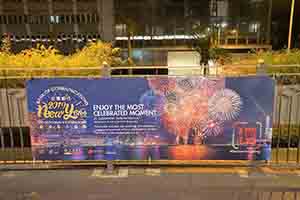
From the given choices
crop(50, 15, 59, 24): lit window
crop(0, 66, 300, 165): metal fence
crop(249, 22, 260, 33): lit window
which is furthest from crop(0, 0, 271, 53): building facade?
crop(0, 66, 300, 165): metal fence

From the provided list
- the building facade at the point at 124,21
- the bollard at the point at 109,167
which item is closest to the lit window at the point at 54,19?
the building facade at the point at 124,21

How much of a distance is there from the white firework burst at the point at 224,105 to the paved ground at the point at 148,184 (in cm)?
87

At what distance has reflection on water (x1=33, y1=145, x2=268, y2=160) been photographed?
4.61 metres

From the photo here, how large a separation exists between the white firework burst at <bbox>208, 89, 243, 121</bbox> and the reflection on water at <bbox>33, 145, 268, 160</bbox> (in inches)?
17.9

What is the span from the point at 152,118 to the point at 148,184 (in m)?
0.90

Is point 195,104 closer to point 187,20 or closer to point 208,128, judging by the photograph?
point 208,128

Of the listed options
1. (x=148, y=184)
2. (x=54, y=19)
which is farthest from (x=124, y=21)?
(x=148, y=184)

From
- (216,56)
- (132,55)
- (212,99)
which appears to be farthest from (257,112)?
(132,55)

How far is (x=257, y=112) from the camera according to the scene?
4461 millimetres

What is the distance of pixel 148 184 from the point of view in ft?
14.6

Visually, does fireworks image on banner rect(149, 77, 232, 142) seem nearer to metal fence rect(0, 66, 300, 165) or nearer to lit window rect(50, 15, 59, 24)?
metal fence rect(0, 66, 300, 165)

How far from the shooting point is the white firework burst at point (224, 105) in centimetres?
443

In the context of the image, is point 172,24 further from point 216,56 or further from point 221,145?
point 221,145

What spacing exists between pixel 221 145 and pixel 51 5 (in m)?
20.3
